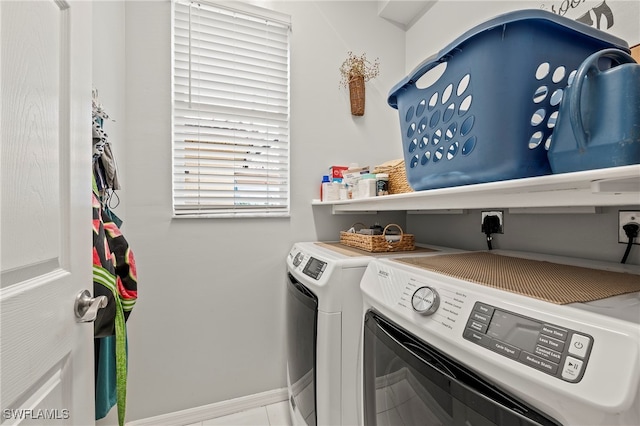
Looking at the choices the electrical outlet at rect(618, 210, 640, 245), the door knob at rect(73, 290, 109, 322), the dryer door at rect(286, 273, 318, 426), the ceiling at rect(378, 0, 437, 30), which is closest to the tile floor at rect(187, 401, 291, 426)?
the dryer door at rect(286, 273, 318, 426)

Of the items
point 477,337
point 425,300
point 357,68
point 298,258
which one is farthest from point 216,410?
point 357,68

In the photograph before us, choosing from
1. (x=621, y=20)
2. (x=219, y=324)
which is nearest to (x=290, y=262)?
(x=219, y=324)

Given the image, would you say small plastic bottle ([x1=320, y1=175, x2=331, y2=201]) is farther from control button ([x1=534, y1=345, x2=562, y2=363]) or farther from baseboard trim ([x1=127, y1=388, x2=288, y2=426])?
control button ([x1=534, y1=345, x2=562, y2=363])

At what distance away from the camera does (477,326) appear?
23.8 inches

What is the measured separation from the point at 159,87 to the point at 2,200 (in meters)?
1.35

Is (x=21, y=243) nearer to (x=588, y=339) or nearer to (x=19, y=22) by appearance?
(x=19, y=22)

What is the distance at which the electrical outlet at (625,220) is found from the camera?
0.97 m

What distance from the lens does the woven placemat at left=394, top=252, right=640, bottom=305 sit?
2.05 feet

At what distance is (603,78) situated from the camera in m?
0.58

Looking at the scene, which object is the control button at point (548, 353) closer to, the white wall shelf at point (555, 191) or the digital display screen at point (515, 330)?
the digital display screen at point (515, 330)

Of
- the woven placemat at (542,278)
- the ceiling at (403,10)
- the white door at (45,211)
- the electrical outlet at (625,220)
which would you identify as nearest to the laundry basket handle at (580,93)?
the woven placemat at (542,278)

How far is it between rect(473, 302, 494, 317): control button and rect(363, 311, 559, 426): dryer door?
121 mm

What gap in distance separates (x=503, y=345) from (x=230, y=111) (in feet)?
5.76

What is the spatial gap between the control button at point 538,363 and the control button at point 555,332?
0.05 m
